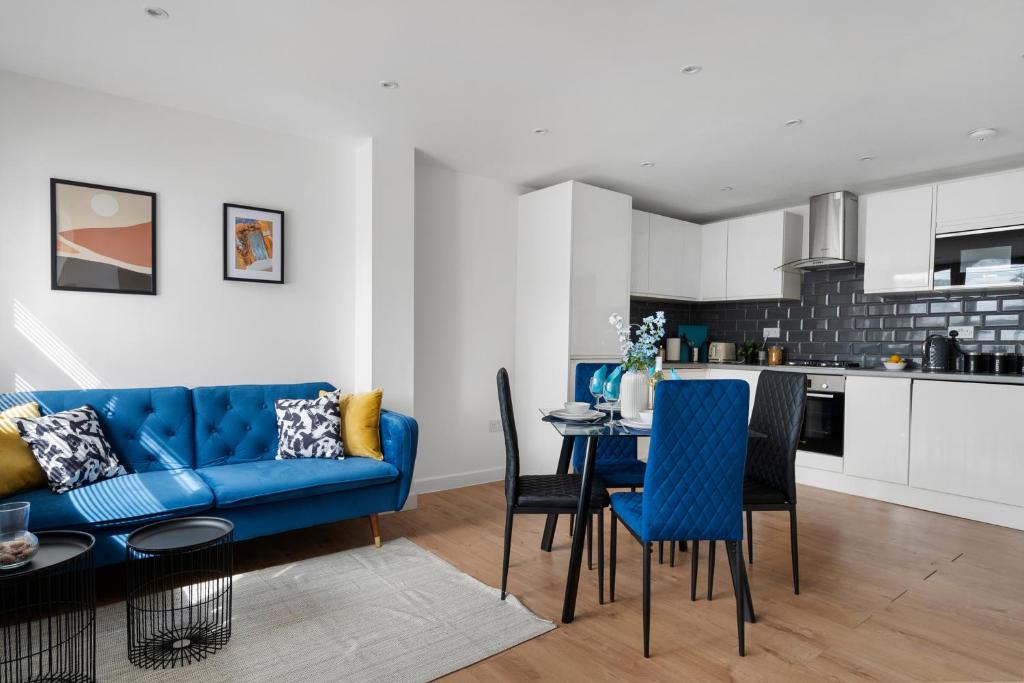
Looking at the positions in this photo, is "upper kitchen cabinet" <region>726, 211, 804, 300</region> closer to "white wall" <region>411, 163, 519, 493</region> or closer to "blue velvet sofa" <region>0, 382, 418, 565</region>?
"white wall" <region>411, 163, 519, 493</region>

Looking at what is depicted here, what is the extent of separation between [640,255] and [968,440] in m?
2.70

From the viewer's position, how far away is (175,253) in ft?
10.9

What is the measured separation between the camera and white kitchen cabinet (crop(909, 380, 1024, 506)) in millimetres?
3684

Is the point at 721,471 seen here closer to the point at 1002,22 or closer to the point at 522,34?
the point at 522,34

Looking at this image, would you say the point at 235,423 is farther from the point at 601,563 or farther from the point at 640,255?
the point at 640,255

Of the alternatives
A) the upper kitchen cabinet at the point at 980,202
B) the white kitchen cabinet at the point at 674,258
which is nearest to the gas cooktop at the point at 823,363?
the white kitchen cabinet at the point at 674,258

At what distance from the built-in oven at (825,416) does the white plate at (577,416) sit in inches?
107

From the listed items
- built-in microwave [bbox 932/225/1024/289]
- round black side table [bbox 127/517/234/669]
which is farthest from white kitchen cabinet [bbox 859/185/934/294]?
round black side table [bbox 127/517/234/669]

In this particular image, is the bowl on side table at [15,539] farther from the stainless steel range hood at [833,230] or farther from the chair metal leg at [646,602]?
the stainless steel range hood at [833,230]

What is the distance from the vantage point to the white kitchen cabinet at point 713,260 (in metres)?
5.48

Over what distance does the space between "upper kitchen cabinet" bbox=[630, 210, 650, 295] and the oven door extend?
1.64 metres

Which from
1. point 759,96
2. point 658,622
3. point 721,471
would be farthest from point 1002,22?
point 658,622

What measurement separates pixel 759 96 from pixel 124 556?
372 centimetres

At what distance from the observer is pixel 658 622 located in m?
2.37
